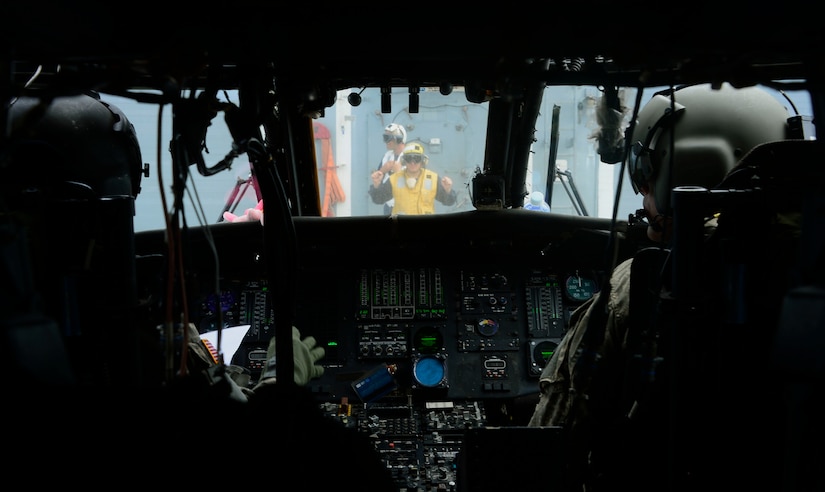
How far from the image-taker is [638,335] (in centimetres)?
186

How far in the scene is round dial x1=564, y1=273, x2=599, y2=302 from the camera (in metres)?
3.22

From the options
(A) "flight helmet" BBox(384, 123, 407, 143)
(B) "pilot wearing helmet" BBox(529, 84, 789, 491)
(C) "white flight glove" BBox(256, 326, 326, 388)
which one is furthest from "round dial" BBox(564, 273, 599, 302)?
(A) "flight helmet" BBox(384, 123, 407, 143)

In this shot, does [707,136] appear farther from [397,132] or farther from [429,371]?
[397,132]

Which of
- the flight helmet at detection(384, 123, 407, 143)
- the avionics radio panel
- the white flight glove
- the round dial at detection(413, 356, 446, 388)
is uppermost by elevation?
the flight helmet at detection(384, 123, 407, 143)

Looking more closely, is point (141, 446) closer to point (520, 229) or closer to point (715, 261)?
point (715, 261)

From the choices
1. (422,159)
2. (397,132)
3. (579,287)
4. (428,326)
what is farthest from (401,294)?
(397,132)

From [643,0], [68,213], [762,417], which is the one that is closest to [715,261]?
[762,417]

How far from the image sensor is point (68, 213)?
5.03 feet

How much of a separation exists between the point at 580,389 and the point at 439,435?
1329mm

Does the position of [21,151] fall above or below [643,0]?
below

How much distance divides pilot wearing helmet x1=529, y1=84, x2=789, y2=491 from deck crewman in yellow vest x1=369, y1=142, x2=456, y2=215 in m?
2.42

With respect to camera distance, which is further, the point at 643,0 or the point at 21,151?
the point at 21,151

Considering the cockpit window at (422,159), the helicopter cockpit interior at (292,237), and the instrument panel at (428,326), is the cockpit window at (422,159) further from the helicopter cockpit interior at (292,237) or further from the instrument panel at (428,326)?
the helicopter cockpit interior at (292,237)

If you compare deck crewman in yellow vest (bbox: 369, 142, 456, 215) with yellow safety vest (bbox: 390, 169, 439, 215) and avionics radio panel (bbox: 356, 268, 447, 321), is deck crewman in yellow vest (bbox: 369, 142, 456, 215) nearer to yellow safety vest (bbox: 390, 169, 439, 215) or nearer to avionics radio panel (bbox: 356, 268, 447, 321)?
yellow safety vest (bbox: 390, 169, 439, 215)
